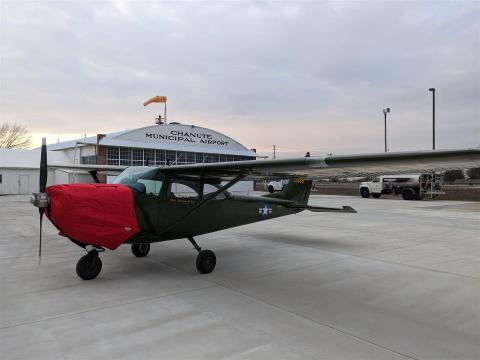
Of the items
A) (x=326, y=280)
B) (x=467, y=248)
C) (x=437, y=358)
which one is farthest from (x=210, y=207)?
(x=467, y=248)

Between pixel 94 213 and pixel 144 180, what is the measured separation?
1.20 metres

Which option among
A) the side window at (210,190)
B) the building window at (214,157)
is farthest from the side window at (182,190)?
the building window at (214,157)

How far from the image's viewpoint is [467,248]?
29.3ft

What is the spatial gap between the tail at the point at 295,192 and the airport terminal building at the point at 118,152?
81.3ft

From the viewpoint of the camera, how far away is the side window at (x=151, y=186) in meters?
6.35

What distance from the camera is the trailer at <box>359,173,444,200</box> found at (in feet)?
98.3

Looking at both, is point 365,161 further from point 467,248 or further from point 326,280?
point 467,248

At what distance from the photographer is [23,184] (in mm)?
36844

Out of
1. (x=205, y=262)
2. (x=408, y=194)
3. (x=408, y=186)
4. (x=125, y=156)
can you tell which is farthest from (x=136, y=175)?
(x=125, y=156)

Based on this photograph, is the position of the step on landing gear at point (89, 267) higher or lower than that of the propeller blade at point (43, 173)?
lower

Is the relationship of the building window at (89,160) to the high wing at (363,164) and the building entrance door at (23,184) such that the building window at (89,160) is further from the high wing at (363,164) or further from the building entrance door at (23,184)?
the high wing at (363,164)

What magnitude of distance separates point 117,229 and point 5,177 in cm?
3704

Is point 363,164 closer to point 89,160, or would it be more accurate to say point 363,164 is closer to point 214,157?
point 89,160

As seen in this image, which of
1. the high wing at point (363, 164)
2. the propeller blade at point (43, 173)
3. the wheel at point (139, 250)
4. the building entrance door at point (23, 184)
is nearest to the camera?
the high wing at point (363, 164)
